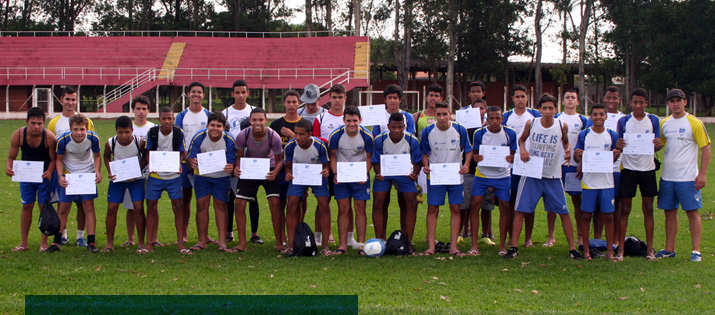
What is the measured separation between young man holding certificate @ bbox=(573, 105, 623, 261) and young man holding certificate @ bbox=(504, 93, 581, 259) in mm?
197

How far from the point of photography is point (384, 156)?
8.63m

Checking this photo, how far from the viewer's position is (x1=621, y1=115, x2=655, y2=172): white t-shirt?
838 centimetres

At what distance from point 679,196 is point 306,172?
16.1 feet

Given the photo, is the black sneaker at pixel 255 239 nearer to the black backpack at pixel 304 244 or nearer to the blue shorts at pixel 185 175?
the blue shorts at pixel 185 175

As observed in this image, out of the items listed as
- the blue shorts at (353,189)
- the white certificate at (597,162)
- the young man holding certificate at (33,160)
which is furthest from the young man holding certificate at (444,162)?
the young man holding certificate at (33,160)

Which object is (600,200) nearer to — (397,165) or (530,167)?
(530,167)

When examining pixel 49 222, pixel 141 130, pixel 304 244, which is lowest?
pixel 304 244

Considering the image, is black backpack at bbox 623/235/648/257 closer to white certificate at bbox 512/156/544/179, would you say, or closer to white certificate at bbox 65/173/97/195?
white certificate at bbox 512/156/544/179

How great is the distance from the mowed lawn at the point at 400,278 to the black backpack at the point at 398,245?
209 mm

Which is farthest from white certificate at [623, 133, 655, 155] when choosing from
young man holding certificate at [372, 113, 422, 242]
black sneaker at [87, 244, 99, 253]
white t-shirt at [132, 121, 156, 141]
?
black sneaker at [87, 244, 99, 253]

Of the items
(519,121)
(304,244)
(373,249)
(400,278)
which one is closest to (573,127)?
(519,121)

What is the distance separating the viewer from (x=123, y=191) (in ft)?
28.8

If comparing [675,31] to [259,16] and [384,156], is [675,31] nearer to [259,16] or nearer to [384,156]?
[259,16]

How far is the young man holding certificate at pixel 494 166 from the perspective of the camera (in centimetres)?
864
